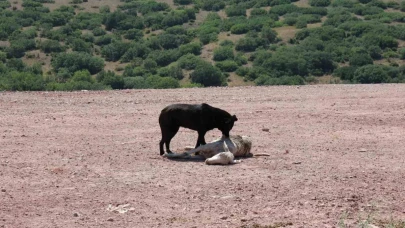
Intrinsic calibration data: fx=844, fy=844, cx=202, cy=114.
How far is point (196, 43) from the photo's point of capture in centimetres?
4694

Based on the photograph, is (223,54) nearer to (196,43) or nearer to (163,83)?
(196,43)

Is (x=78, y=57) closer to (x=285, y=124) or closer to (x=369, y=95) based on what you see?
(x=369, y=95)

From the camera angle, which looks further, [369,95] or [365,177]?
[369,95]

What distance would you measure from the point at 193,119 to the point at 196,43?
3499 centimetres

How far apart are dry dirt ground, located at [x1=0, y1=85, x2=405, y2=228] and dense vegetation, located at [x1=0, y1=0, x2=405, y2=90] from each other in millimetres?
9157

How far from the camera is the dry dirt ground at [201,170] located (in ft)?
29.6

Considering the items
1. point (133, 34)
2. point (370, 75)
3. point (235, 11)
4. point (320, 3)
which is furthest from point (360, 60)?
point (320, 3)

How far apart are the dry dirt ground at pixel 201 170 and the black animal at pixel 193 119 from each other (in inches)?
20.7

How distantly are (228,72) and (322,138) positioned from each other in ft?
84.5

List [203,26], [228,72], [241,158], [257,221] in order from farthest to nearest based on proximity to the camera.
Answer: [203,26] < [228,72] < [241,158] < [257,221]

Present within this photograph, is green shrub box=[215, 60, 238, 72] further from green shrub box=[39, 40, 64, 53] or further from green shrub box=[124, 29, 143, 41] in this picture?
green shrub box=[124, 29, 143, 41]

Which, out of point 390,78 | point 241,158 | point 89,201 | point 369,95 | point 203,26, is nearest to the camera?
point 89,201

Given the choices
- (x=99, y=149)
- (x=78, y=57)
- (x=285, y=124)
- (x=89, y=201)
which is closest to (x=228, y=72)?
(x=78, y=57)

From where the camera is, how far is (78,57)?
41.2 meters
